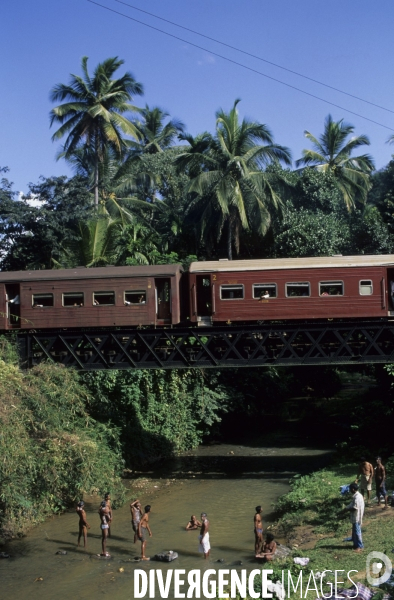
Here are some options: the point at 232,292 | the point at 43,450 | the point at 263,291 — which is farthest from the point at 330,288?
the point at 43,450

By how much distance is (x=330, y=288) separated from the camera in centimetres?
2141

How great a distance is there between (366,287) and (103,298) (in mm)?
8553

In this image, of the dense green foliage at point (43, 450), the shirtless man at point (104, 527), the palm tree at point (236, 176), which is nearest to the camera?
the shirtless man at point (104, 527)

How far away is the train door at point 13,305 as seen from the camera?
22109 mm

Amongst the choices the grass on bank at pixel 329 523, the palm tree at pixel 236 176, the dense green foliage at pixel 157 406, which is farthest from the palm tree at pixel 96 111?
the grass on bank at pixel 329 523

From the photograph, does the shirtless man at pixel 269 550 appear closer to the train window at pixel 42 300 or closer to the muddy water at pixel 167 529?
the muddy water at pixel 167 529

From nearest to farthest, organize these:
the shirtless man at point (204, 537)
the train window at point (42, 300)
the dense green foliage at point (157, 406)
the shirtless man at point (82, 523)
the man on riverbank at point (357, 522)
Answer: the man on riverbank at point (357, 522), the shirtless man at point (204, 537), the shirtless man at point (82, 523), the train window at point (42, 300), the dense green foliage at point (157, 406)

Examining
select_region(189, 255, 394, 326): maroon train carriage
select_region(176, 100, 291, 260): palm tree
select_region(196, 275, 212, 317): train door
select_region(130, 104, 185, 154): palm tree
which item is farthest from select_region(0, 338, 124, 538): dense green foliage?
select_region(130, 104, 185, 154): palm tree

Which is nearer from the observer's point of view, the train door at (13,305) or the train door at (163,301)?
the train door at (163,301)

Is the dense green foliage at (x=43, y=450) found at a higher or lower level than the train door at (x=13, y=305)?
lower

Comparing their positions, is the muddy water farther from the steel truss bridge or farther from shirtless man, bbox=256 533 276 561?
the steel truss bridge

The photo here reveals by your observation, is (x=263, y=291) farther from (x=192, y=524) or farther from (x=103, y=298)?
(x=192, y=524)

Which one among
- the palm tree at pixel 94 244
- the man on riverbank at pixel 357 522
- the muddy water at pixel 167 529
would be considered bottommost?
the muddy water at pixel 167 529

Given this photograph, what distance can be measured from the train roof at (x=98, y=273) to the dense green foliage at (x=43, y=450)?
104 inches
